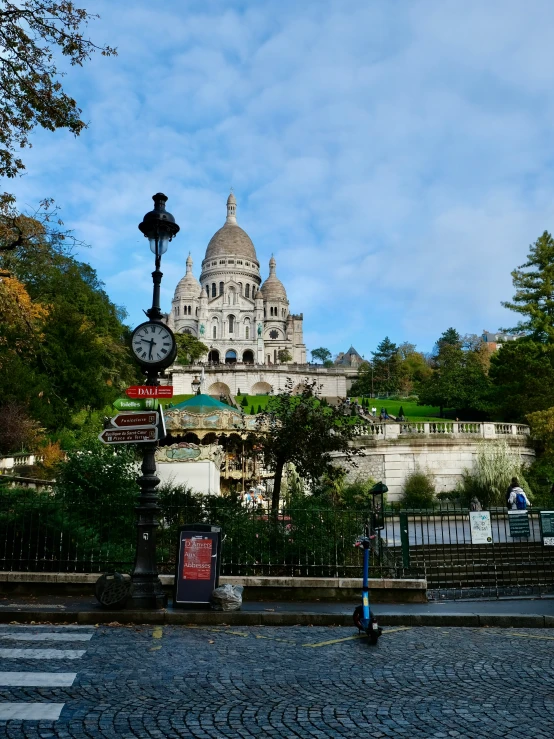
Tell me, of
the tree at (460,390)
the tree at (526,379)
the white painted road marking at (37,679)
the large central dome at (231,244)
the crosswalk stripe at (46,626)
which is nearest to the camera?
the white painted road marking at (37,679)

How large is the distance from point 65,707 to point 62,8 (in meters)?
11.6

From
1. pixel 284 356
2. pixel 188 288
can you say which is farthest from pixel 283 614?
pixel 188 288

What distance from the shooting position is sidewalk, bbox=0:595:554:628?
29.4 feet

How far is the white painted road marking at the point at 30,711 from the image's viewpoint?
4.71 meters

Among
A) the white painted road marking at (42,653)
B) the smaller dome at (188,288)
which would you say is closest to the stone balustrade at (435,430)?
the white painted road marking at (42,653)

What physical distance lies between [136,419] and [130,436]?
27 centimetres

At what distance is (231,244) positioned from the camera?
452ft

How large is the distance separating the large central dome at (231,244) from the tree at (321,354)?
2751 cm

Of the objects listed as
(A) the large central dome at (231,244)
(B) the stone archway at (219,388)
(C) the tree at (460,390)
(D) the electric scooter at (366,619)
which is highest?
(A) the large central dome at (231,244)

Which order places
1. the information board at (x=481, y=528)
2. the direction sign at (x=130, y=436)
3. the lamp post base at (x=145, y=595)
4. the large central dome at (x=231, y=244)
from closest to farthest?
the lamp post base at (x=145, y=595) → the direction sign at (x=130, y=436) → the information board at (x=481, y=528) → the large central dome at (x=231, y=244)

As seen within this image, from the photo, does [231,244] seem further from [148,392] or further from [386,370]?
[148,392]

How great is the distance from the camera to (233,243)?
13800 cm

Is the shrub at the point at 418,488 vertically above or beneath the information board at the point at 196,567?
above

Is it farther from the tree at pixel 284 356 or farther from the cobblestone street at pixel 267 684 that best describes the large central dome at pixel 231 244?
the cobblestone street at pixel 267 684
